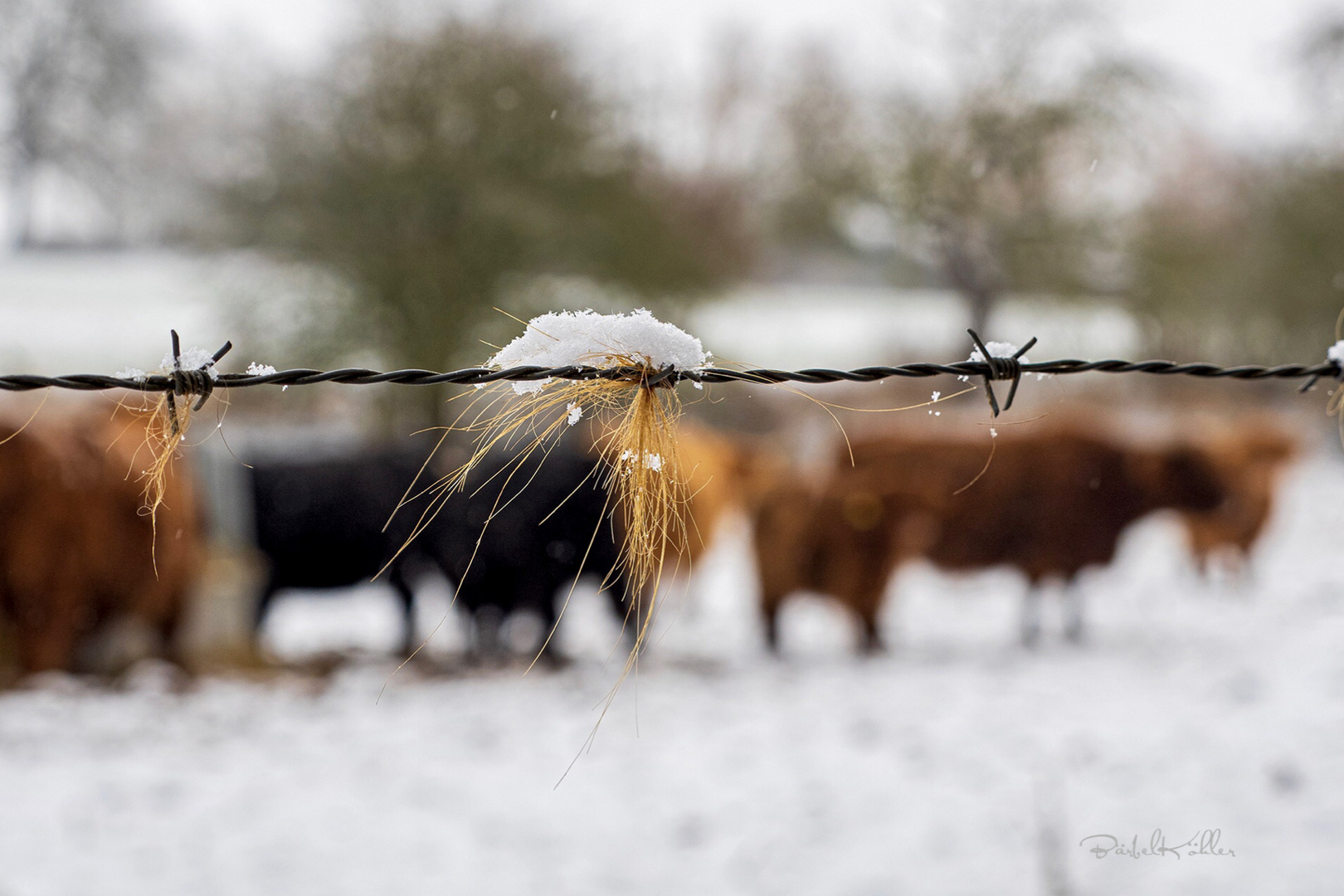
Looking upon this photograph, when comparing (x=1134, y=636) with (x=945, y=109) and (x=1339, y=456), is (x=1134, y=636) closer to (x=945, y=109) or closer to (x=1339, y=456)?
(x=945, y=109)

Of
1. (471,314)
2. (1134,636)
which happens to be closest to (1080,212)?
(1134,636)

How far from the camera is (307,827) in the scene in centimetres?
284

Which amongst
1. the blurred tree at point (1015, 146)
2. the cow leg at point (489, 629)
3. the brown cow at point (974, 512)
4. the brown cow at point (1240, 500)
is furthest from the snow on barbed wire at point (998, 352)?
the blurred tree at point (1015, 146)

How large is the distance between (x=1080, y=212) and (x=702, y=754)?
708 cm

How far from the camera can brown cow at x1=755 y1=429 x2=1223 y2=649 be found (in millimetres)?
5336

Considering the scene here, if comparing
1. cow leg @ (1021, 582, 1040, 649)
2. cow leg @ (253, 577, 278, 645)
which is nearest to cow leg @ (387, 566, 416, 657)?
cow leg @ (253, 577, 278, 645)

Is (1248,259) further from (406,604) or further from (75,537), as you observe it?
(75,537)

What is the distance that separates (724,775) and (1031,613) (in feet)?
9.95

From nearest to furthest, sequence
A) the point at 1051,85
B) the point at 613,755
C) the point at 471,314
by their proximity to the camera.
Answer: the point at 613,755 < the point at 471,314 < the point at 1051,85

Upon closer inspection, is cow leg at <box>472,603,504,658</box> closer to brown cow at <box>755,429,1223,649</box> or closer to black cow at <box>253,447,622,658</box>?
black cow at <box>253,447,622,658</box>

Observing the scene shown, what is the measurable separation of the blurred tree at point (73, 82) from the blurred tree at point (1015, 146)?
292 inches

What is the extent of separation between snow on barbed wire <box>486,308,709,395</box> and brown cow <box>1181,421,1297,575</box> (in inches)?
222
